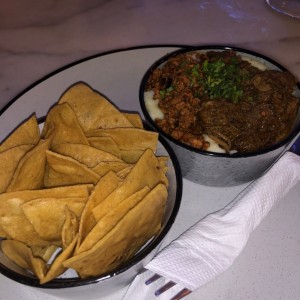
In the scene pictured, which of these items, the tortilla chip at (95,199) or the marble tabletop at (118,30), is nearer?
the tortilla chip at (95,199)

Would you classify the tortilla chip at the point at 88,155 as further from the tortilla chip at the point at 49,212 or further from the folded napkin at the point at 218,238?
the folded napkin at the point at 218,238

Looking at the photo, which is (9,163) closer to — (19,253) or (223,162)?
(19,253)

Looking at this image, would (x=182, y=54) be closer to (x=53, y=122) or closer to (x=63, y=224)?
(x=53, y=122)

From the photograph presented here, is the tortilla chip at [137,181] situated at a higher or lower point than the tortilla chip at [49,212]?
higher

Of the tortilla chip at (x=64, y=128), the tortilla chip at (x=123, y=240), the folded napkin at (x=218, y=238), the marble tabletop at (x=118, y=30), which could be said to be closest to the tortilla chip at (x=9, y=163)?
the tortilla chip at (x=64, y=128)

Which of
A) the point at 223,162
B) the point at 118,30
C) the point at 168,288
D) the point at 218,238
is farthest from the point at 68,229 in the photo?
the point at 118,30

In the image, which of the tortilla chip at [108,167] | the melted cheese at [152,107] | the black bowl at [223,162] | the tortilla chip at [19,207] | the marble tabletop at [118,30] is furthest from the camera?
the marble tabletop at [118,30]

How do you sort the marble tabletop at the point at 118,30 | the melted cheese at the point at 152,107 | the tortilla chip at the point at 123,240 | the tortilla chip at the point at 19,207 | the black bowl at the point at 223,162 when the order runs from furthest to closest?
the marble tabletop at the point at 118,30 < the melted cheese at the point at 152,107 < the black bowl at the point at 223,162 < the tortilla chip at the point at 19,207 < the tortilla chip at the point at 123,240
